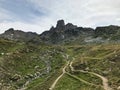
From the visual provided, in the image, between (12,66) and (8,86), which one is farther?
(12,66)

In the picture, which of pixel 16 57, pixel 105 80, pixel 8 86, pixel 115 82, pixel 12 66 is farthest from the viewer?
pixel 16 57

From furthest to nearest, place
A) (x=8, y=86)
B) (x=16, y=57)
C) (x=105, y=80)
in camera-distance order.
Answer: (x=16, y=57)
(x=8, y=86)
(x=105, y=80)

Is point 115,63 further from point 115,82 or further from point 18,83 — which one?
point 18,83

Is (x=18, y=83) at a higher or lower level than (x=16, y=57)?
lower

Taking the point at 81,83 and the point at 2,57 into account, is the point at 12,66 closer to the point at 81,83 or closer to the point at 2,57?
the point at 2,57

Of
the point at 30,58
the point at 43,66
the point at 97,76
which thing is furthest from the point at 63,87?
the point at 30,58

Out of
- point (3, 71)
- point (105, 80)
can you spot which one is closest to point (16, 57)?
point (3, 71)

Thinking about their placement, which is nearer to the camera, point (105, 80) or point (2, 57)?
point (105, 80)

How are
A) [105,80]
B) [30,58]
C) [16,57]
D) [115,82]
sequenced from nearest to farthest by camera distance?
[115,82], [105,80], [16,57], [30,58]

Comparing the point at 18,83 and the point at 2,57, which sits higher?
the point at 2,57
